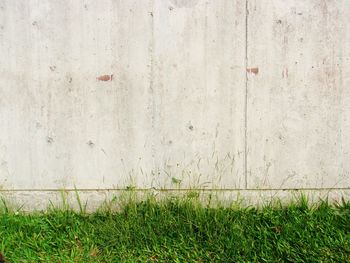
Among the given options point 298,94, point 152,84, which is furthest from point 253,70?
point 152,84

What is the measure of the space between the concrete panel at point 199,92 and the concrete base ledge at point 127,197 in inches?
3.4

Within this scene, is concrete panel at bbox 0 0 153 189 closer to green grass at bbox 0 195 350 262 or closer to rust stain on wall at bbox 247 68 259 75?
green grass at bbox 0 195 350 262

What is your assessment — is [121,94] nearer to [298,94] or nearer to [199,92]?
[199,92]

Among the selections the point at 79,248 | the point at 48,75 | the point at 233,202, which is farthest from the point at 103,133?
the point at 233,202

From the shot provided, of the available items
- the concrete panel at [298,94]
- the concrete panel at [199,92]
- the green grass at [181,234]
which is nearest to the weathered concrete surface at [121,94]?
the concrete panel at [199,92]

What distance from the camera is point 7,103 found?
3.88 meters

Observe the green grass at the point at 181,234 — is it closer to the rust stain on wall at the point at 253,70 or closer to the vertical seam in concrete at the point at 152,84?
the vertical seam in concrete at the point at 152,84

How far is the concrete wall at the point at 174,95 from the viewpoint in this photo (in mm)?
3811

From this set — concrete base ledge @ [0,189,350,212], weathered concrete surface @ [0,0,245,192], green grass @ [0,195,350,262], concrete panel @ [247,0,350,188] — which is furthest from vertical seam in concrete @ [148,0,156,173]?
concrete panel @ [247,0,350,188]

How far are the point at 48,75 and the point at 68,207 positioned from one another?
3.70 ft

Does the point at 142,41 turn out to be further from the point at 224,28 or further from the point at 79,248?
the point at 79,248

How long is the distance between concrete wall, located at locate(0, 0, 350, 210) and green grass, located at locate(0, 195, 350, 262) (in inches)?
10.1

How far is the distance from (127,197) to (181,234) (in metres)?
0.66

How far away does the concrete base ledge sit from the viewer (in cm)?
387
